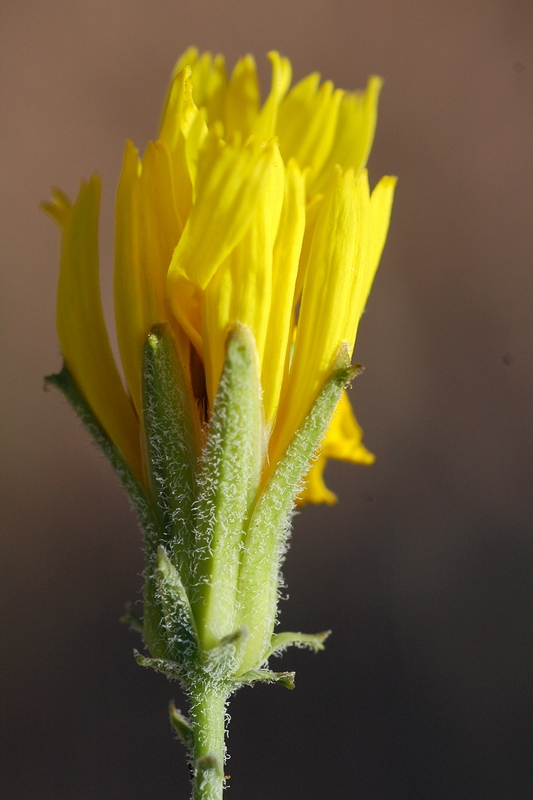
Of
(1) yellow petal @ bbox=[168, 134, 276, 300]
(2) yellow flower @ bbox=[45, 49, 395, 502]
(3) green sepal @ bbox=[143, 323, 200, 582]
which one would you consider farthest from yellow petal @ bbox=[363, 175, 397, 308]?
(3) green sepal @ bbox=[143, 323, 200, 582]

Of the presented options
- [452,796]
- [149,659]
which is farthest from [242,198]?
[452,796]

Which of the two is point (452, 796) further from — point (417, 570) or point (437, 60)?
point (437, 60)

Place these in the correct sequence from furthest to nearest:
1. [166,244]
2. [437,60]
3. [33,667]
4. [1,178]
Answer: [437,60]
[1,178]
[33,667]
[166,244]

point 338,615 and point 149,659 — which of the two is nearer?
point 149,659

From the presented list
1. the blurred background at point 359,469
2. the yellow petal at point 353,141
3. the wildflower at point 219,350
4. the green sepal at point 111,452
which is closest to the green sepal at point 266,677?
the wildflower at point 219,350

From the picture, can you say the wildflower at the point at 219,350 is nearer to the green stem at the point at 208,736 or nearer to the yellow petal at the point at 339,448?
the green stem at the point at 208,736

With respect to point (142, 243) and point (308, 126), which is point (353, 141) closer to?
Answer: point (308, 126)

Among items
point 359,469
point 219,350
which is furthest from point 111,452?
point 359,469
